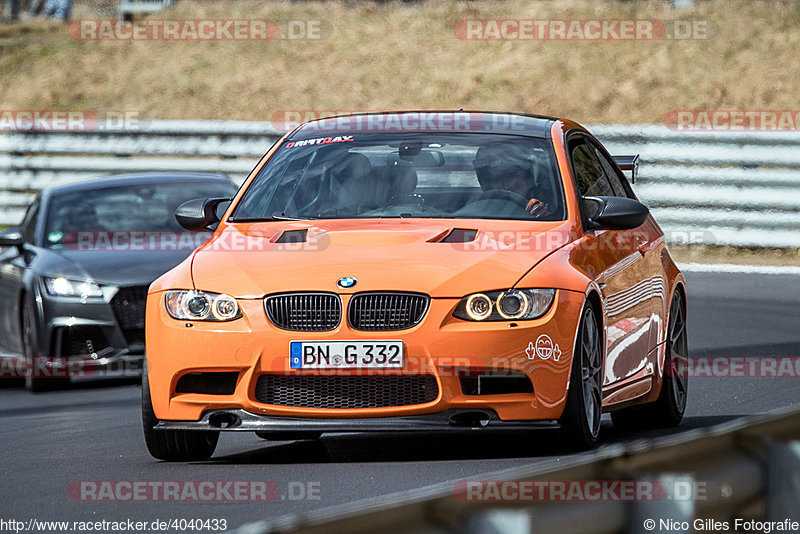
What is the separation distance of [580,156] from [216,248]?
205cm

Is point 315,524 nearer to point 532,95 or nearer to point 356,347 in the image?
point 356,347

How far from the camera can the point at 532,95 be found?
997 inches

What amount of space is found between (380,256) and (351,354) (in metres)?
0.50

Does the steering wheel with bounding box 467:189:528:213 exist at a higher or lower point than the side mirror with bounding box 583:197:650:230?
higher

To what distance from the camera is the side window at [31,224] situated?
12711 millimetres

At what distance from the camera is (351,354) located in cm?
695
